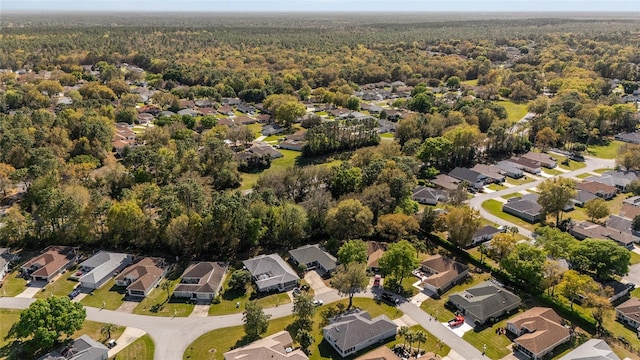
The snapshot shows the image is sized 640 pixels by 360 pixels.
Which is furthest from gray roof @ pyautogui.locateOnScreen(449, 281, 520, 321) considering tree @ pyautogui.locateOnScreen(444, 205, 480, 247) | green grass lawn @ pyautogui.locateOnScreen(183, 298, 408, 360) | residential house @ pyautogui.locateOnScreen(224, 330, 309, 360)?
residential house @ pyautogui.locateOnScreen(224, 330, 309, 360)

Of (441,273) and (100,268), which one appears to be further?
(100,268)

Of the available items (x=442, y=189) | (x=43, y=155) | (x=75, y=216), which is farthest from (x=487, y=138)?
(x=43, y=155)

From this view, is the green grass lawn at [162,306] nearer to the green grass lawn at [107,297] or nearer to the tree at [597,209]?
the green grass lawn at [107,297]

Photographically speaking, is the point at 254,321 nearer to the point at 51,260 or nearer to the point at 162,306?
the point at 162,306

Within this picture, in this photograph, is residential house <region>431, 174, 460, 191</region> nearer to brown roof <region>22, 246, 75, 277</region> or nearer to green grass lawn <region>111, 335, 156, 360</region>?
green grass lawn <region>111, 335, 156, 360</region>

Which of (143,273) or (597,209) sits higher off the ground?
(597,209)

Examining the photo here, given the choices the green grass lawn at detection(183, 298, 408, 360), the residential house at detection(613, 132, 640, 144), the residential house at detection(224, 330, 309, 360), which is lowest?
the green grass lawn at detection(183, 298, 408, 360)

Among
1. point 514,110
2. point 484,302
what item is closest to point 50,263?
point 484,302

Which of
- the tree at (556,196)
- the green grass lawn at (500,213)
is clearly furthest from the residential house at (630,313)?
the tree at (556,196)
